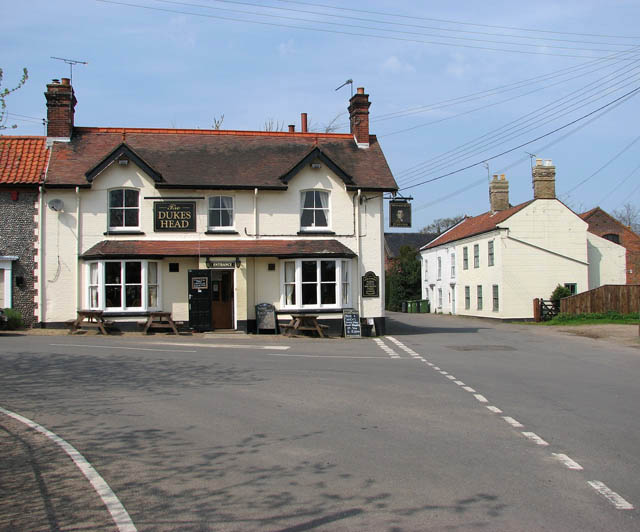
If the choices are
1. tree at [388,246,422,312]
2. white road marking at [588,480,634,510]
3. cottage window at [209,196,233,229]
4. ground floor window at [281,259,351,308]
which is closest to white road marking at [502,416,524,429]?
white road marking at [588,480,634,510]

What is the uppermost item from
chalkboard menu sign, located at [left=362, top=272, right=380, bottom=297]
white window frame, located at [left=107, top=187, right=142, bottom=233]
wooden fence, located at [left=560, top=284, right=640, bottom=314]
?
white window frame, located at [left=107, top=187, right=142, bottom=233]

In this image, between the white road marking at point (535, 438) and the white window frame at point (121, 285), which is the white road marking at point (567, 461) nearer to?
the white road marking at point (535, 438)

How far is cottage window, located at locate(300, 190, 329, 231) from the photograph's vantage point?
26.8 metres

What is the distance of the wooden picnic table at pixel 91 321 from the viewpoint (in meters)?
24.1

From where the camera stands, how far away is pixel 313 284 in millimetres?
25812

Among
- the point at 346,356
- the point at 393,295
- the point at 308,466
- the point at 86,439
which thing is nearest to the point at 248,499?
the point at 308,466

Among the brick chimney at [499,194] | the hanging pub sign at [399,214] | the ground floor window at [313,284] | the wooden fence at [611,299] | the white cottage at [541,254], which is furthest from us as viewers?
the brick chimney at [499,194]

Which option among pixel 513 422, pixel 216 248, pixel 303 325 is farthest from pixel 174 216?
pixel 513 422

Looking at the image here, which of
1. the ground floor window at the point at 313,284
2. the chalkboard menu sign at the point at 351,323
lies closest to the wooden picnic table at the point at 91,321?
the ground floor window at the point at 313,284

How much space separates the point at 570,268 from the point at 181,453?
1513 inches

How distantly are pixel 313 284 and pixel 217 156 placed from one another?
6640 millimetres

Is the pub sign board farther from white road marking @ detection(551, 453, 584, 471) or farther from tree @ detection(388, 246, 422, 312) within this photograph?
tree @ detection(388, 246, 422, 312)

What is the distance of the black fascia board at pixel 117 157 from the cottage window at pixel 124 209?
3.13 ft

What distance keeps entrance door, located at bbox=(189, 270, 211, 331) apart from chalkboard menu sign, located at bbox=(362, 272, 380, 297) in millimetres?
6089
